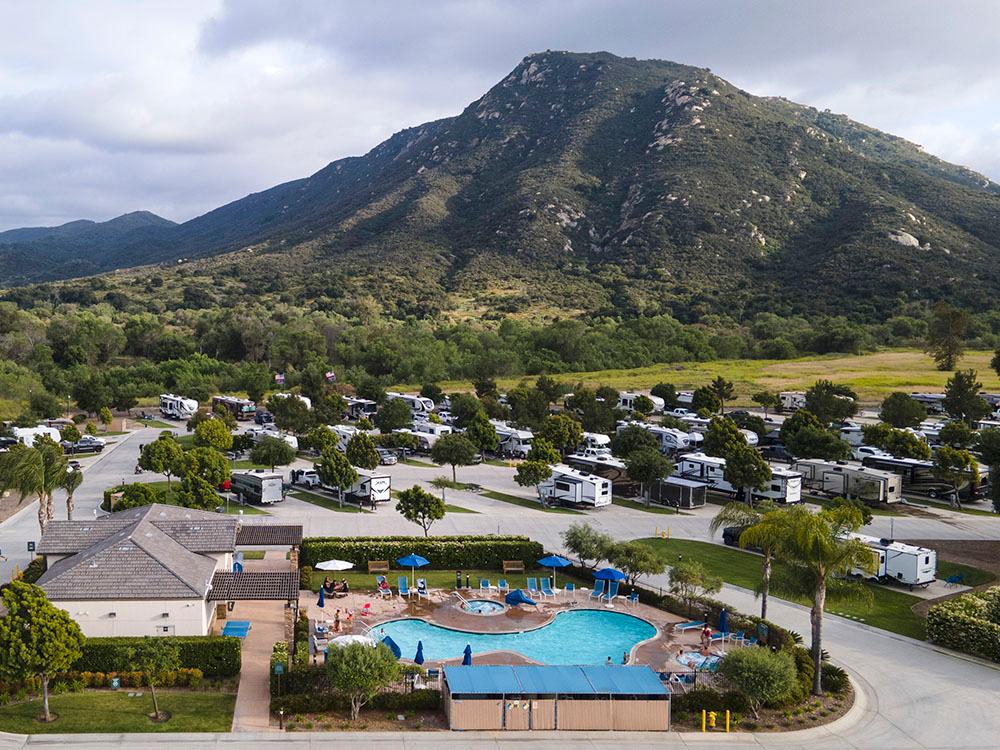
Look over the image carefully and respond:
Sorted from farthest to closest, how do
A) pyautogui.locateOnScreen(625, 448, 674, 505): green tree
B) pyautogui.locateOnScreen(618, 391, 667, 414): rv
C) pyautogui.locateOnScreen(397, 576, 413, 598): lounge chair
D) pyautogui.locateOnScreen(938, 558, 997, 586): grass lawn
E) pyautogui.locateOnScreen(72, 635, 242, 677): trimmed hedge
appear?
pyautogui.locateOnScreen(618, 391, 667, 414): rv < pyautogui.locateOnScreen(625, 448, 674, 505): green tree < pyautogui.locateOnScreen(938, 558, 997, 586): grass lawn < pyautogui.locateOnScreen(397, 576, 413, 598): lounge chair < pyautogui.locateOnScreen(72, 635, 242, 677): trimmed hedge

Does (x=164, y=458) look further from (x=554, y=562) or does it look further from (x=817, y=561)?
(x=817, y=561)

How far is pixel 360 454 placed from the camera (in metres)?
46.4

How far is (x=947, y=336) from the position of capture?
3787 inches

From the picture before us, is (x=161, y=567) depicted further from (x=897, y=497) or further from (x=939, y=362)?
(x=939, y=362)

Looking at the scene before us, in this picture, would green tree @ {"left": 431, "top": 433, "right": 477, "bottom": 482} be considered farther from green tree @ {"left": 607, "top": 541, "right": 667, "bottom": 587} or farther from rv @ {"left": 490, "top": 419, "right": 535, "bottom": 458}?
green tree @ {"left": 607, "top": 541, "right": 667, "bottom": 587}

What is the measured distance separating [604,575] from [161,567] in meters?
15.1

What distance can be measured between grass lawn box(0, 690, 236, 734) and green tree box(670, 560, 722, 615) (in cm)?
1472

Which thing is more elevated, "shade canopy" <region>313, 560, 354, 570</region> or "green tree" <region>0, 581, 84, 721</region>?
"green tree" <region>0, 581, 84, 721</region>

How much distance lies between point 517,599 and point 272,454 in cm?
2363

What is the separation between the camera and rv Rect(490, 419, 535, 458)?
59125 millimetres

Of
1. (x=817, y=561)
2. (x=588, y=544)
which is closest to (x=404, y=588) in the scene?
(x=588, y=544)

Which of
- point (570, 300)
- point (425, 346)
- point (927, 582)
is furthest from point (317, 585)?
point (570, 300)

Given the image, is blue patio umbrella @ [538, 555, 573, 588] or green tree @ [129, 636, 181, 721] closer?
green tree @ [129, 636, 181, 721]

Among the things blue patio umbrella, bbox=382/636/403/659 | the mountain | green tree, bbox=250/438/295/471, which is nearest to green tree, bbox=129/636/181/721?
blue patio umbrella, bbox=382/636/403/659
